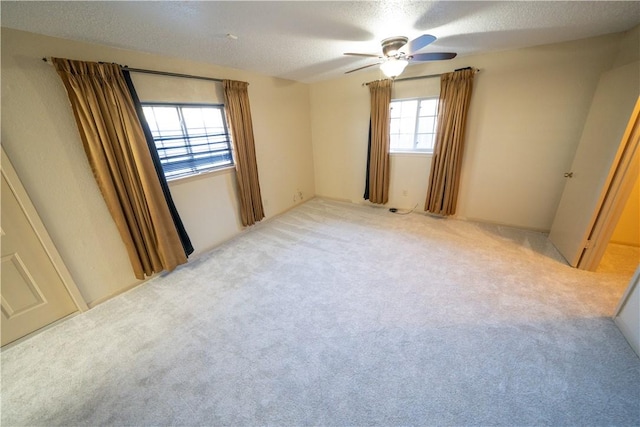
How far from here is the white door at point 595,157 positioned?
1.87 meters

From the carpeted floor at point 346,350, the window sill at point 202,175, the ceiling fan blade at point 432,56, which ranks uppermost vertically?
the ceiling fan blade at point 432,56

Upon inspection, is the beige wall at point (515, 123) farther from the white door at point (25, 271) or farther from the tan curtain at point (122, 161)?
the white door at point (25, 271)

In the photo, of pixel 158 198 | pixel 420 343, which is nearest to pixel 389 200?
pixel 420 343

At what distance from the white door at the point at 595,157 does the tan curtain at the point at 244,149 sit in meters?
3.74

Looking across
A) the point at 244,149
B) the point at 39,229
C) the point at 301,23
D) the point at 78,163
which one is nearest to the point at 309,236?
the point at 244,149

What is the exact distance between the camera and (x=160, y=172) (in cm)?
234

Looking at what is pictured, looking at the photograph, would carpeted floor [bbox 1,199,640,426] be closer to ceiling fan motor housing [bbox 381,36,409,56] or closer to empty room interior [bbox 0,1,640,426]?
empty room interior [bbox 0,1,640,426]

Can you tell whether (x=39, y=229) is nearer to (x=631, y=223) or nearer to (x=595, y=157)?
(x=595, y=157)

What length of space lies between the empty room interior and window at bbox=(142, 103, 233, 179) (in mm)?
24

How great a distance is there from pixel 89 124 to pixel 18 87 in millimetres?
401

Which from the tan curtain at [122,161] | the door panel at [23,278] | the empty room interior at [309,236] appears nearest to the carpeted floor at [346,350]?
the empty room interior at [309,236]

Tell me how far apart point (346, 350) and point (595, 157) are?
293 centimetres

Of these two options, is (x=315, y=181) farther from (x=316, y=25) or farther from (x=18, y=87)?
(x=18, y=87)

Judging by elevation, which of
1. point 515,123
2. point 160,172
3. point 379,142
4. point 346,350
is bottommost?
point 346,350
